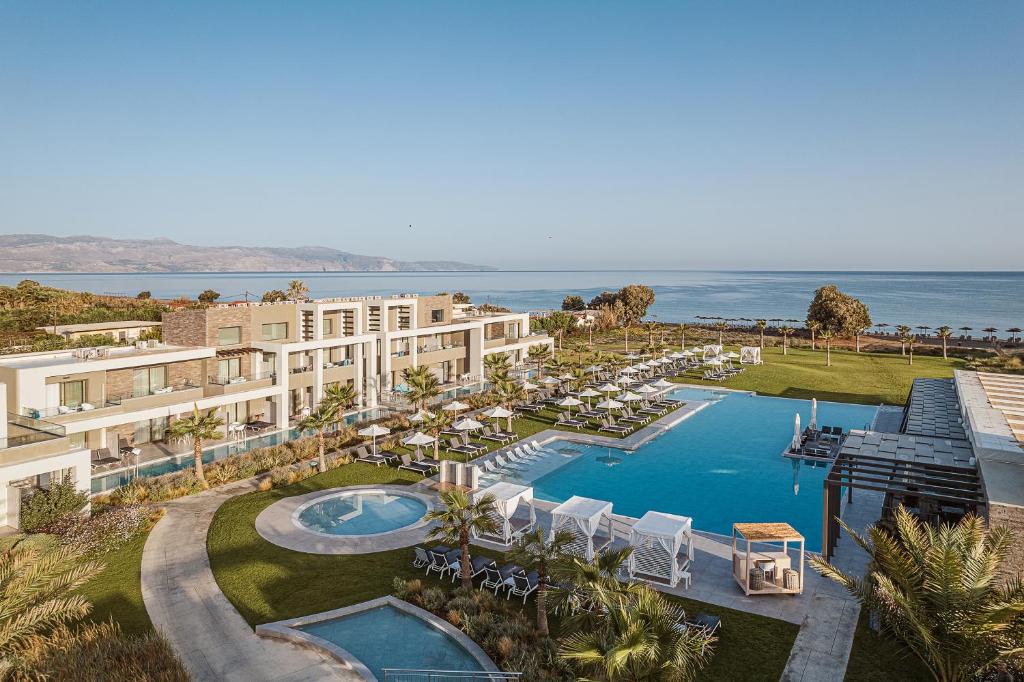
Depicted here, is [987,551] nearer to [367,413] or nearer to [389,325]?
[367,413]

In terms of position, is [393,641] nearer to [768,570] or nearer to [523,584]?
[523,584]

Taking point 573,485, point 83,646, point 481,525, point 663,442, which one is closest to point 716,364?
point 663,442

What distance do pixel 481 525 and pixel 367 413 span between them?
18745 millimetres

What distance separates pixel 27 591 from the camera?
913 cm

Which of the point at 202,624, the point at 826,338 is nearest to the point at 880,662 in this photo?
the point at 202,624

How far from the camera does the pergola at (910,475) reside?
43.0 feet

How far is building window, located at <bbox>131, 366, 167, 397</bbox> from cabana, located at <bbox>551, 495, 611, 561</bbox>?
17.0 metres

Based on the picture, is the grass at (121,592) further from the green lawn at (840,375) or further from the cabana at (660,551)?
the green lawn at (840,375)

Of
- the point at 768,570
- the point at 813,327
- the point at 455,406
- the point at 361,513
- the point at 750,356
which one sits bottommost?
the point at 361,513

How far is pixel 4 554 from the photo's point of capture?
10586 mm

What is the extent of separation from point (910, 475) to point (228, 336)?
2579 cm

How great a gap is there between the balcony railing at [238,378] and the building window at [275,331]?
2153 mm

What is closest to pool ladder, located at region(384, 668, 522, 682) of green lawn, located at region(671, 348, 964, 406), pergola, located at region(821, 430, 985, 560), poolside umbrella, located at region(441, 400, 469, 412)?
pergola, located at region(821, 430, 985, 560)

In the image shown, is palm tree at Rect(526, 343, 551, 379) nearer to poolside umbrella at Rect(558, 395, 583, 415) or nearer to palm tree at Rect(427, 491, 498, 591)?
poolside umbrella at Rect(558, 395, 583, 415)
